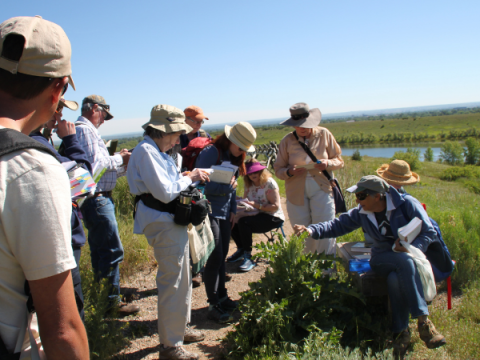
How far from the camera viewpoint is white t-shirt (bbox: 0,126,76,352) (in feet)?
2.82

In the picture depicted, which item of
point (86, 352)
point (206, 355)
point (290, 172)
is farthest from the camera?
point (290, 172)

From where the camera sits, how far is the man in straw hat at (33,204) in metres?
0.87

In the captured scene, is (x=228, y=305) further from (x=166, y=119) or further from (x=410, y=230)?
(x=166, y=119)

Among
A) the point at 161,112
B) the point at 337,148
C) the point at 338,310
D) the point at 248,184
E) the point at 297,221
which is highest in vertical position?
the point at 161,112

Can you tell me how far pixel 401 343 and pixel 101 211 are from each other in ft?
9.54

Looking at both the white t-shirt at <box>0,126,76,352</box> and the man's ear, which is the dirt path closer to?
the white t-shirt at <box>0,126,76,352</box>

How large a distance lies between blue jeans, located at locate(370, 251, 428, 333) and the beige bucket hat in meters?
1.97

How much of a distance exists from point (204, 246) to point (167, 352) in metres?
0.88

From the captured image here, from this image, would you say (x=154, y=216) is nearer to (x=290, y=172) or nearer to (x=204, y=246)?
(x=204, y=246)

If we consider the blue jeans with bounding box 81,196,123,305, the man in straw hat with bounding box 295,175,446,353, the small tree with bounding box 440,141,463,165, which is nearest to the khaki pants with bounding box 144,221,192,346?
the blue jeans with bounding box 81,196,123,305

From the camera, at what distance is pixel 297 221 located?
14.8ft

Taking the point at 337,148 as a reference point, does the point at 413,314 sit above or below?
below

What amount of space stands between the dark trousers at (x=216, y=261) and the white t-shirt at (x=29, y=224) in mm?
2468

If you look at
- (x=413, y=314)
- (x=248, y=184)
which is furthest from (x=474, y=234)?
(x=248, y=184)
